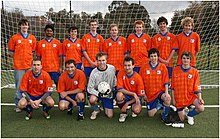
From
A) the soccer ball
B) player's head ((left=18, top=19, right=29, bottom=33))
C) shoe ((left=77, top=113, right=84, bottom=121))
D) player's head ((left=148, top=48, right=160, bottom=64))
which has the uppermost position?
player's head ((left=18, top=19, right=29, bottom=33))

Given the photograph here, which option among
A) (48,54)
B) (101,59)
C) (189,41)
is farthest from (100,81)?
(189,41)

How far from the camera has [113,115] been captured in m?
3.69

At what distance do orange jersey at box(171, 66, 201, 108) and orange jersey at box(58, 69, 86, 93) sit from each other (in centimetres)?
130

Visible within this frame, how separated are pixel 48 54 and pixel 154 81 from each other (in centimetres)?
176

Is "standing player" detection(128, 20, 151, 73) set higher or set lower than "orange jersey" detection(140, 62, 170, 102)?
higher

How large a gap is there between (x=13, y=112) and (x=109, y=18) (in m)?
3.34

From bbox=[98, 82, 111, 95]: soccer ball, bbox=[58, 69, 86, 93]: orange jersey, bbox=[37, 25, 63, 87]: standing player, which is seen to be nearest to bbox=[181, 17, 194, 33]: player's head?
bbox=[98, 82, 111, 95]: soccer ball

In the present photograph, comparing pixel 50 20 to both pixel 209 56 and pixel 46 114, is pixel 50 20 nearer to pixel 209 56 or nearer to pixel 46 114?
pixel 46 114

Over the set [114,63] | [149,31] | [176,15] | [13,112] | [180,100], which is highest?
[176,15]

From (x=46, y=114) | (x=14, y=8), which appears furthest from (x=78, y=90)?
(x=14, y=8)

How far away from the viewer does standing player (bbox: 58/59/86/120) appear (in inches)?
139

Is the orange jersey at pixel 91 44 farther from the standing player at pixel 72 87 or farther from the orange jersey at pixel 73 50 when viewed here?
the standing player at pixel 72 87

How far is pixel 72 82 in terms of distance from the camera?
3.63 metres

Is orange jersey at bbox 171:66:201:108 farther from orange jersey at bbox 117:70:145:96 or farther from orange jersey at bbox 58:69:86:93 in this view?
orange jersey at bbox 58:69:86:93
